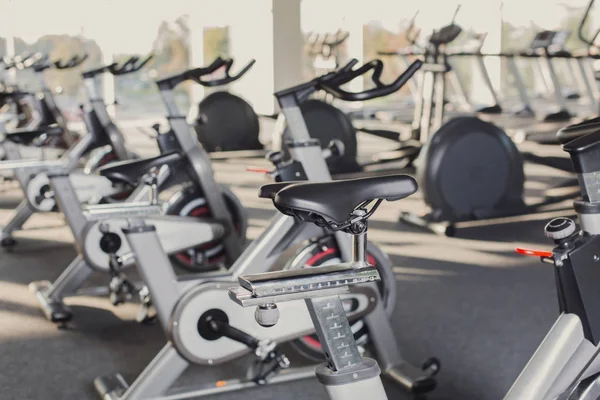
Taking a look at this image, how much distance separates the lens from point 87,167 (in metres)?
4.64

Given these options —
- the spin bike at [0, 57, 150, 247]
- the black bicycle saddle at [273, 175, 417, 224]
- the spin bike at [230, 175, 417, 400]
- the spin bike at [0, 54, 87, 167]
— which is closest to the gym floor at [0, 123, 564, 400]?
the spin bike at [0, 57, 150, 247]

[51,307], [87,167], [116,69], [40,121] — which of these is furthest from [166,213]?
[40,121]

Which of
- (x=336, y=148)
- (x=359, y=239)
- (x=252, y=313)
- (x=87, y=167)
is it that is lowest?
(x=87, y=167)

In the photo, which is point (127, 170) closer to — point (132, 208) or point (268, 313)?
point (132, 208)

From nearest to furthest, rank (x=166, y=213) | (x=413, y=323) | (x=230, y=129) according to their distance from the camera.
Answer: (x=413, y=323) < (x=166, y=213) < (x=230, y=129)

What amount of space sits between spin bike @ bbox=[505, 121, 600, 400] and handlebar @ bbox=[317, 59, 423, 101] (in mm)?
792

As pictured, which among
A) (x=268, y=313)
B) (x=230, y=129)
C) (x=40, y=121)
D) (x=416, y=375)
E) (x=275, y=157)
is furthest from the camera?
(x=230, y=129)

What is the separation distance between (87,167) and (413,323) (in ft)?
7.99

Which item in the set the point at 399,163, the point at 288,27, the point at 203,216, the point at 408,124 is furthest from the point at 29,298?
the point at 288,27

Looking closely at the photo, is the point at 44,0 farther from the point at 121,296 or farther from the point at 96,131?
the point at 121,296

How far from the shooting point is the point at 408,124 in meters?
8.19

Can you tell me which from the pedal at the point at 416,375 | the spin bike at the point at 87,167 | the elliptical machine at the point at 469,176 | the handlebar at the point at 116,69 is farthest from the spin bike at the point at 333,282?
the handlebar at the point at 116,69

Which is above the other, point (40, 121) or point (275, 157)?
point (275, 157)

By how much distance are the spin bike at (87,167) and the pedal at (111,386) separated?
66.9 inches
